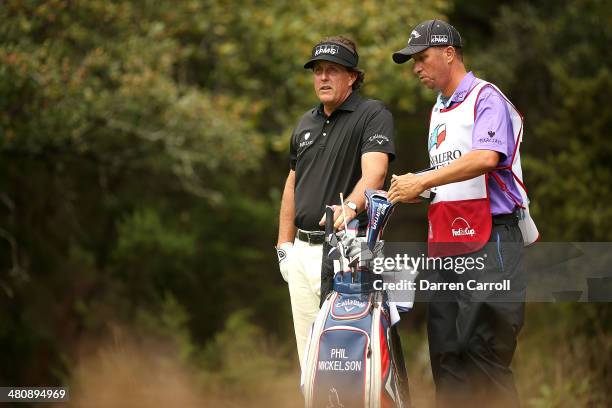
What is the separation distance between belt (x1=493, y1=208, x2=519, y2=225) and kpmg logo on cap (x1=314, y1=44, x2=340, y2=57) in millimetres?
1345

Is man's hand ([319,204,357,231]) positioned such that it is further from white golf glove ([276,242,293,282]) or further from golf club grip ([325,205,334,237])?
white golf glove ([276,242,293,282])

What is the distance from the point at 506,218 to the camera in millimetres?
4801

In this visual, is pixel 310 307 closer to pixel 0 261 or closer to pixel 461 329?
pixel 461 329

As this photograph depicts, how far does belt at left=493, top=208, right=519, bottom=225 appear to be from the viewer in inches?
189

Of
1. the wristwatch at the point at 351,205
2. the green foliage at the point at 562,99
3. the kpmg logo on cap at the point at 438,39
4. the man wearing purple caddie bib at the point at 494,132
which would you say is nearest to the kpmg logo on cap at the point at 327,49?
the kpmg logo on cap at the point at 438,39

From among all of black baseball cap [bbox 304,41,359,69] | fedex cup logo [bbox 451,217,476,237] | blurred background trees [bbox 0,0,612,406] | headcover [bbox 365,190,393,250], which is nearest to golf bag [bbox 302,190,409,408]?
headcover [bbox 365,190,393,250]

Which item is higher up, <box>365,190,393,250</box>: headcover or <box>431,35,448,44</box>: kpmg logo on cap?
<box>431,35,448,44</box>: kpmg logo on cap

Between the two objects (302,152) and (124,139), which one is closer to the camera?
(302,152)

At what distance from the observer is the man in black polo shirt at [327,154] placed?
5258 mm

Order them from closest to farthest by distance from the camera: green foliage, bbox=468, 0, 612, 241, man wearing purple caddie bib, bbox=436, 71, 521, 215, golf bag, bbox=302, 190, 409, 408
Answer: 1. golf bag, bbox=302, 190, 409, 408
2. man wearing purple caddie bib, bbox=436, 71, 521, 215
3. green foliage, bbox=468, 0, 612, 241

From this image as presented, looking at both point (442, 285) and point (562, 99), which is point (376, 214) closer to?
point (442, 285)

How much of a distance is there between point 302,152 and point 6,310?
282 inches

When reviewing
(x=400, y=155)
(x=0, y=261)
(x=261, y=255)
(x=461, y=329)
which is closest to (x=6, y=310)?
(x=0, y=261)

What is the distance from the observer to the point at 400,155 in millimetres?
15609
